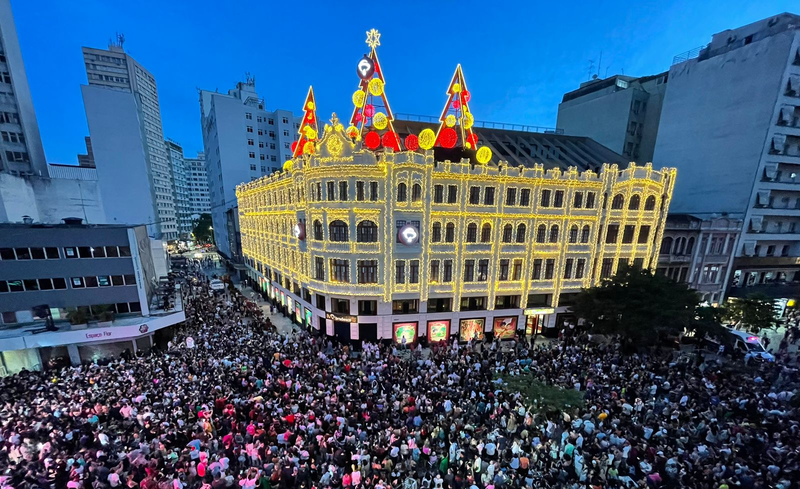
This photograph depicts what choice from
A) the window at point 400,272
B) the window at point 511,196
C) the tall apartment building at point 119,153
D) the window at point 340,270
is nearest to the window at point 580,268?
the window at point 511,196

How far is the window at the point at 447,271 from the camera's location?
94.9ft

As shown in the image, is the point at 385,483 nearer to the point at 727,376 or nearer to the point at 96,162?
the point at 727,376

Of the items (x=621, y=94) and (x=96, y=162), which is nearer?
(x=621, y=94)

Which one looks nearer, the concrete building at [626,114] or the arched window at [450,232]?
the arched window at [450,232]

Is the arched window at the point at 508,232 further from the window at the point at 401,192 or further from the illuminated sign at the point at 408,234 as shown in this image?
the window at the point at 401,192

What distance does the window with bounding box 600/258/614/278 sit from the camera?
31.9 metres

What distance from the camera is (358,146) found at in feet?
84.1

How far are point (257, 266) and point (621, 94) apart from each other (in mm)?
64627

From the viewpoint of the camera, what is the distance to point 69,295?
2594 cm

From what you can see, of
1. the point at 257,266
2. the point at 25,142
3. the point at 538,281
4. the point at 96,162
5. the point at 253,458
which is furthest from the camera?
the point at 96,162

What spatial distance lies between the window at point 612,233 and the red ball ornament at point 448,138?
698 inches

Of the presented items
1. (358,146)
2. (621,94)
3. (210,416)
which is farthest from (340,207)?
(621,94)

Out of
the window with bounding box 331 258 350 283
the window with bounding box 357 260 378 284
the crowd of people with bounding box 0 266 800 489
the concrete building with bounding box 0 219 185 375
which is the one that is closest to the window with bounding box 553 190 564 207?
the crowd of people with bounding box 0 266 800 489

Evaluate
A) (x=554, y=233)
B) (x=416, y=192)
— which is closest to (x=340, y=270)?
(x=416, y=192)
